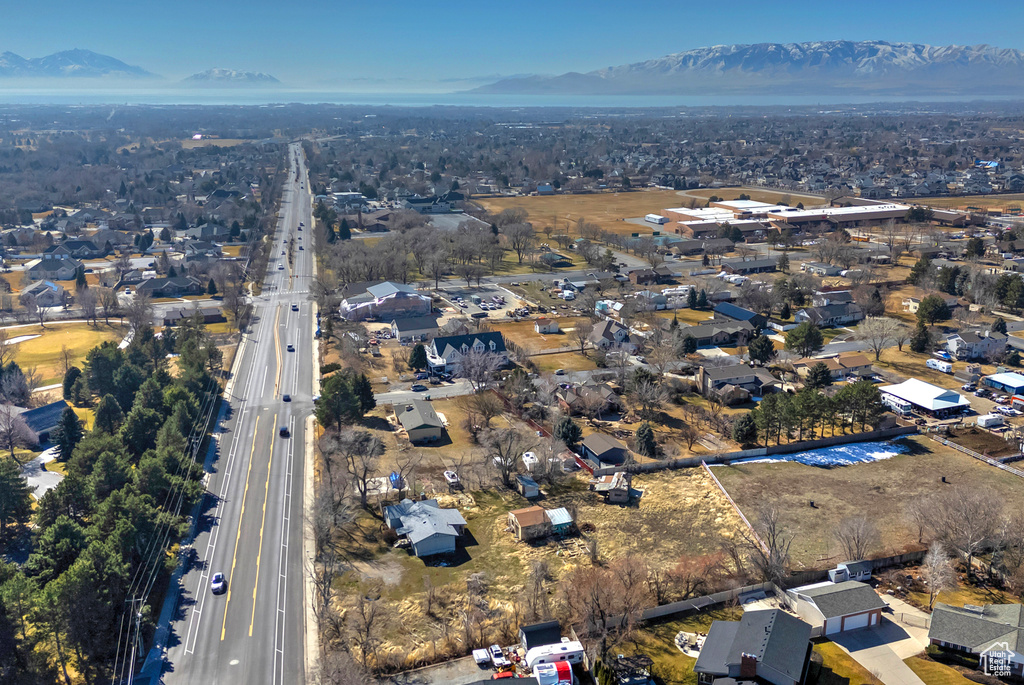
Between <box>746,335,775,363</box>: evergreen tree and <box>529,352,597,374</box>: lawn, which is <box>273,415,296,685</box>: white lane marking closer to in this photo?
<box>529,352,597,374</box>: lawn

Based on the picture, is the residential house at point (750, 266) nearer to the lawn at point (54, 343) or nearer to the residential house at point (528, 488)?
the residential house at point (528, 488)

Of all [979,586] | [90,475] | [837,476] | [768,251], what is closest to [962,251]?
[768,251]

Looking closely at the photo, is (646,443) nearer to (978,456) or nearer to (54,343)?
(978,456)

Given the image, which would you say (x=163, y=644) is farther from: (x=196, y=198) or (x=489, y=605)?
(x=196, y=198)

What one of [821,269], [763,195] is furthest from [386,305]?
[763,195]

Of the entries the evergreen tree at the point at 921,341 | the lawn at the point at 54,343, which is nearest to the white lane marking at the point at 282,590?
the lawn at the point at 54,343

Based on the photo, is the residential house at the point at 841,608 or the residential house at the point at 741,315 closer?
the residential house at the point at 841,608
